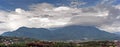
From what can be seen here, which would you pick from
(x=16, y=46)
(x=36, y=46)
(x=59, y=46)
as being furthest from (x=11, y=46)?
(x=59, y=46)

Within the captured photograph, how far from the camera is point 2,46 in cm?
15700

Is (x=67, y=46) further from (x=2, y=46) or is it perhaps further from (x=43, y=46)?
(x=2, y=46)

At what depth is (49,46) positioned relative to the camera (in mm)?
169375

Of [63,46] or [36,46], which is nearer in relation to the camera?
[36,46]

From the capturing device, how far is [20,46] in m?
164

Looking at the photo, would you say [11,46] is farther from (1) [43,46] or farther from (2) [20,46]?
(1) [43,46]

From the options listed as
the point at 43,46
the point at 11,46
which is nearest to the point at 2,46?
the point at 11,46

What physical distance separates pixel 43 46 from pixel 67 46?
52.9 ft

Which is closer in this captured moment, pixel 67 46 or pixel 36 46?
pixel 36 46

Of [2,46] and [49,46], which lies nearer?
[2,46]

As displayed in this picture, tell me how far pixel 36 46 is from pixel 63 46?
18.3 m

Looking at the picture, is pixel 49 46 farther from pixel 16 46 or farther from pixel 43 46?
pixel 16 46

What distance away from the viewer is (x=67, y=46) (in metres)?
176

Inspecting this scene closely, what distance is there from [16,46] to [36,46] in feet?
35.8
